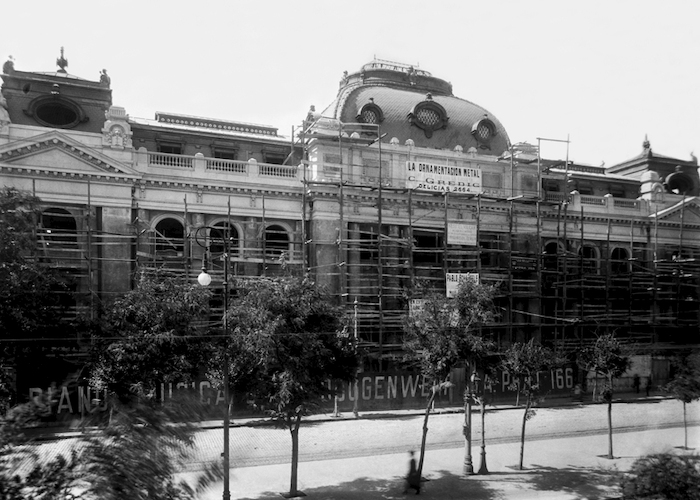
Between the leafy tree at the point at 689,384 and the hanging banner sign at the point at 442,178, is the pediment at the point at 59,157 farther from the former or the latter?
the leafy tree at the point at 689,384

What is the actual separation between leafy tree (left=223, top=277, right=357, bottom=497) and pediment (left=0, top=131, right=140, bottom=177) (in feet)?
46.9

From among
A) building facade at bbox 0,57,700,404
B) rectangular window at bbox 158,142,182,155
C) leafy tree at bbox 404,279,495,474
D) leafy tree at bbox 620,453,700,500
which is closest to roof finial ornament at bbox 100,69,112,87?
building facade at bbox 0,57,700,404

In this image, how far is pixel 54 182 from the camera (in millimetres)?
26188

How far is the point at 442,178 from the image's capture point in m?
32.1

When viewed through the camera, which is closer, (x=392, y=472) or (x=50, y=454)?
(x=50, y=454)

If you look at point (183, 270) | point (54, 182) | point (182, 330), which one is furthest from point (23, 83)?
point (182, 330)

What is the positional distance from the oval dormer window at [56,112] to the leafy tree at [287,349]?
1782 cm

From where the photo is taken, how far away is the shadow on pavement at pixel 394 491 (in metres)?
15.0

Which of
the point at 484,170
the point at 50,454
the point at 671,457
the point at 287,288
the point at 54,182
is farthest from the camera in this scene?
the point at 484,170

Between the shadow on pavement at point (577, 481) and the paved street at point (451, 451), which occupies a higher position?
the shadow on pavement at point (577, 481)

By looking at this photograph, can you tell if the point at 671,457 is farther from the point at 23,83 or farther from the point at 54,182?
the point at 23,83

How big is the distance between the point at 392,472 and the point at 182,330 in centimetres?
779

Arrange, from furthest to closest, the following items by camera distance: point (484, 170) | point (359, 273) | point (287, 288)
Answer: point (484, 170), point (359, 273), point (287, 288)

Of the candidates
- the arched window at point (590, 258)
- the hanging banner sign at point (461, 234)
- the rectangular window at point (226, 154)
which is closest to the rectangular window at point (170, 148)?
the rectangular window at point (226, 154)
